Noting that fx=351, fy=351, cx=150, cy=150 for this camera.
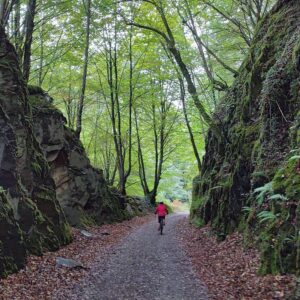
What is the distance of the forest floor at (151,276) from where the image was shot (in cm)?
676

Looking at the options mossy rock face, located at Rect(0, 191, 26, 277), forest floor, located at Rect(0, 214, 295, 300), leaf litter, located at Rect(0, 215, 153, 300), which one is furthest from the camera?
mossy rock face, located at Rect(0, 191, 26, 277)

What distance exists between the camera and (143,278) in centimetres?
826

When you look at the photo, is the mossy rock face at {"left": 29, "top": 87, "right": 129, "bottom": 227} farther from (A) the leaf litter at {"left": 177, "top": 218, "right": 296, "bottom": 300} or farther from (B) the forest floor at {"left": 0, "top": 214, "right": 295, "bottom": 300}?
(A) the leaf litter at {"left": 177, "top": 218, "right": 296, "bottom": 300}

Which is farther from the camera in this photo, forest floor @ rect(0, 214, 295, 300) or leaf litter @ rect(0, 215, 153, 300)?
leaf litter @ rect(0, 215, 153, 300)

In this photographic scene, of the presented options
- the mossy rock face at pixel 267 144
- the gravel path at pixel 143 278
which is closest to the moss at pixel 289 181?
the mossy rock face at pixel 267 144

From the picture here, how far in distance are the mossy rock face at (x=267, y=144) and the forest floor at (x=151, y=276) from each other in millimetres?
575

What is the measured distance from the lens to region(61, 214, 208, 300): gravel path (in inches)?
277

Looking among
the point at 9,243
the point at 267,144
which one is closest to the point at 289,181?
the point at 267,144

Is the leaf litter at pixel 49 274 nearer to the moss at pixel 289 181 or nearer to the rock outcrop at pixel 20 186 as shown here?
the rock outcrop at pixel 20 186

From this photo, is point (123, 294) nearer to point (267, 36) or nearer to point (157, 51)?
point (267, 36)

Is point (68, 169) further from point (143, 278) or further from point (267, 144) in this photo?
point (267, 144)

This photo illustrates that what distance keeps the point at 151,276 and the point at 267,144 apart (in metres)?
4.83

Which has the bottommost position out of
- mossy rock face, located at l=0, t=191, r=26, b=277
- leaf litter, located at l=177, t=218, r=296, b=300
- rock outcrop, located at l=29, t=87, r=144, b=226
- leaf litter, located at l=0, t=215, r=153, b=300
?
leaf litter, located at l=177, t=218, r=296, b=300

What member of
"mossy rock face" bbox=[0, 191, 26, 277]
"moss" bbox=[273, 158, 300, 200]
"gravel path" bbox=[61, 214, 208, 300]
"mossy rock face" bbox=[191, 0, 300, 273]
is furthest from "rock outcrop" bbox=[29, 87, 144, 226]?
"moss" bbox=[273, 158, 300, 200]
